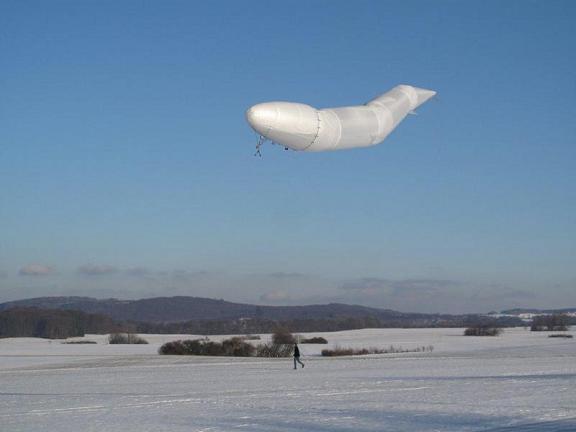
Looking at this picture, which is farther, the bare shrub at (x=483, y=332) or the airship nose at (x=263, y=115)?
the bare shrub at (x=483, y=332)

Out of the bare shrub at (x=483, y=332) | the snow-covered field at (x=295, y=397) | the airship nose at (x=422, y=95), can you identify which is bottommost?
the snow-covered field at (x=295, y=397)

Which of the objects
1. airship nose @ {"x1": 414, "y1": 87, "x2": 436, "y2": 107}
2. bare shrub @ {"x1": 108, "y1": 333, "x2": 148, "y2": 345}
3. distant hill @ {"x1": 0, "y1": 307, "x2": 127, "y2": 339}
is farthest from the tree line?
airship nose @ {"x1": 414, "y1": 87, "x2": 436, "y2": 107}

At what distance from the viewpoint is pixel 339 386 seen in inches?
1105

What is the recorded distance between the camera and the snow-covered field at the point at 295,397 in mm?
18391

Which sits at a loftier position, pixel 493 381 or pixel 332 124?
pixel 332 124

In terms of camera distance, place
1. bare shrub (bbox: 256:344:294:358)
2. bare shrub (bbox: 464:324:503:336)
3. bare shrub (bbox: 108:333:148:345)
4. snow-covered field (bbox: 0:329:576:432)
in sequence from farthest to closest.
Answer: bare shrub (bbox: 464:324:503:336) → bare shrub (bbox: 108:333:148:345) → bare shrub (bbox: 256:344:294:358) → snow-covered field (bbox: 0:329:576:432)

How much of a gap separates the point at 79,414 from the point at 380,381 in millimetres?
12547

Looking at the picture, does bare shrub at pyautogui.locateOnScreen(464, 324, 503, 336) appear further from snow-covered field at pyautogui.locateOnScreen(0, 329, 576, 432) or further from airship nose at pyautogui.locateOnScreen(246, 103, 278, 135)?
airship nose at pyautogui.locateOnScreen(246, 103, 278, 135)

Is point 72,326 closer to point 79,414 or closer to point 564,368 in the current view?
point 564,368

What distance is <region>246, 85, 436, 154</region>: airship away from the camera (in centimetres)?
1561

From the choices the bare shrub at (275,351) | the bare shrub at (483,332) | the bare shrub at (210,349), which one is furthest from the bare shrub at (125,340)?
the bare shrub at (483,332)

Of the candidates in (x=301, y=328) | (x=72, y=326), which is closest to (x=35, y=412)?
(x=72, y=326)

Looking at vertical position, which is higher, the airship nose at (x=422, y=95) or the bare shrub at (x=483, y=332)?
the airship nose at (x=422, y=95)

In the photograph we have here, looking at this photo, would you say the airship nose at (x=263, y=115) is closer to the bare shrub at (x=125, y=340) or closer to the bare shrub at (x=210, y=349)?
the bare shrub at (x=210, y=349)
